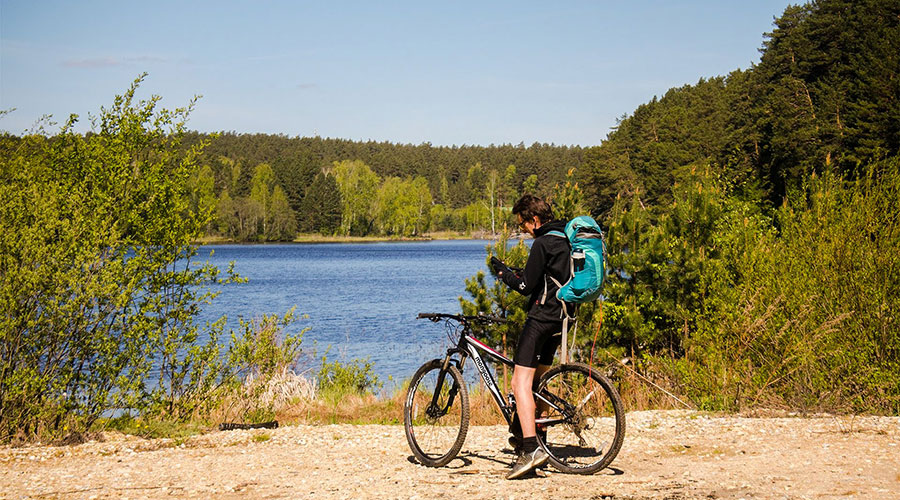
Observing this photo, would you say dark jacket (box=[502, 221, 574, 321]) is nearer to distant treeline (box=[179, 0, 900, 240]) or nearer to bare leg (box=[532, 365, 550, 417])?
bare leg (box=[532, 365, 550, 417])

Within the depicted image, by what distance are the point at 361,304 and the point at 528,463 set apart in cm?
2976

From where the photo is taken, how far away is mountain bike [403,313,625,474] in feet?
19.9

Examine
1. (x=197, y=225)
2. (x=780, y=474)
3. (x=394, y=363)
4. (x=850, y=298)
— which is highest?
(x=197, y=225)

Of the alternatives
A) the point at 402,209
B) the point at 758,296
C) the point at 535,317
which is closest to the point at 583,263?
the point at 535,317

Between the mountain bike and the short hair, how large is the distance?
32.8 inches

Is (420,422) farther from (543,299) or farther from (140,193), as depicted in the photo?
(140,193)

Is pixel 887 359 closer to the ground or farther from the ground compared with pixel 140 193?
closer to the ground

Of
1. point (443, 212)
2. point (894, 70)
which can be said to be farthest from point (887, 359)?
point (443, 212)

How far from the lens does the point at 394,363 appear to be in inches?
787

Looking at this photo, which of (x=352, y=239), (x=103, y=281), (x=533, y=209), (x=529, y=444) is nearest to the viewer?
(x=529, y=444)

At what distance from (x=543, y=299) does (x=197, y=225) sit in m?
5.03

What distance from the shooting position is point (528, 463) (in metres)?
5.93

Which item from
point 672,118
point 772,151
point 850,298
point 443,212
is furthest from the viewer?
point 443,212

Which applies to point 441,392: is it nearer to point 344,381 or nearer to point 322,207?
point 344,381
